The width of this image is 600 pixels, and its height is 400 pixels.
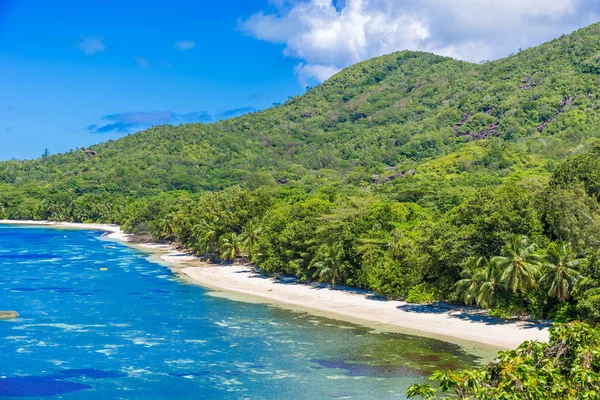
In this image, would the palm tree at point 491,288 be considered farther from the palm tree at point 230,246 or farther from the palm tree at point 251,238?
the palm tree at point 230,246

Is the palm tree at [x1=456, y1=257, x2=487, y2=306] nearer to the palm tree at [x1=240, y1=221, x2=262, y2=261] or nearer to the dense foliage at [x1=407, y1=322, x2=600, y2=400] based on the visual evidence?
the dense foliage at [x1=407, y1=322, x2=600, y2=400]

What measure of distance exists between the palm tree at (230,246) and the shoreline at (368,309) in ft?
5.30

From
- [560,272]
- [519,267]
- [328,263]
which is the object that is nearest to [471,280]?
[519,267]

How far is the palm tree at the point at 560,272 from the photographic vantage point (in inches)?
1499

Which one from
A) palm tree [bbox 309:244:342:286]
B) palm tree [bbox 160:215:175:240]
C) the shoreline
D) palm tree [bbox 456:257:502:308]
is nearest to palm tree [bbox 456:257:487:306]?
palm tree [bbox 456:257:502:308]

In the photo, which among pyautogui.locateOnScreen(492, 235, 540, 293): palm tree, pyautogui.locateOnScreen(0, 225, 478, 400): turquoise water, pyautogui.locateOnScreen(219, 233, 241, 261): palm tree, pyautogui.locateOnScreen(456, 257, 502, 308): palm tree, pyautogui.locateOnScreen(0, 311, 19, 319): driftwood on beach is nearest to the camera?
pyautogui.locateOnScreen(0, 225, 478, 400): turquoise water

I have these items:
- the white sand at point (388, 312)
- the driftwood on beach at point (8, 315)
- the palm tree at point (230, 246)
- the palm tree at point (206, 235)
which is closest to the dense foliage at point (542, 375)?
the white sand at point (388, 312)

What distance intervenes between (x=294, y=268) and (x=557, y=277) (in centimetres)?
2998

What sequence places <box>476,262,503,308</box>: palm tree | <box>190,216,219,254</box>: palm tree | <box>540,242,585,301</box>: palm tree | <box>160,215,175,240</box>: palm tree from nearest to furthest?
1. <box>540,242,585,301</box>: palm tree
2. <box>476,262,503,308</box>: palm tree
3. <box>190,216,219,254</box>: palm tree
4. <box>160,215,175,240</box>: palm tree

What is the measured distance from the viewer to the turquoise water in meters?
32.2

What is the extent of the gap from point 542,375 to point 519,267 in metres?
24.8

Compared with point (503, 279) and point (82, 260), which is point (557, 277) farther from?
point (82, 260)

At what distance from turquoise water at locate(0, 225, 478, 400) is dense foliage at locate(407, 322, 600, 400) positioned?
13637 millimetres

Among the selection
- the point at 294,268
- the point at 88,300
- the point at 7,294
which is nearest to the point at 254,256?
the point at 294,268
